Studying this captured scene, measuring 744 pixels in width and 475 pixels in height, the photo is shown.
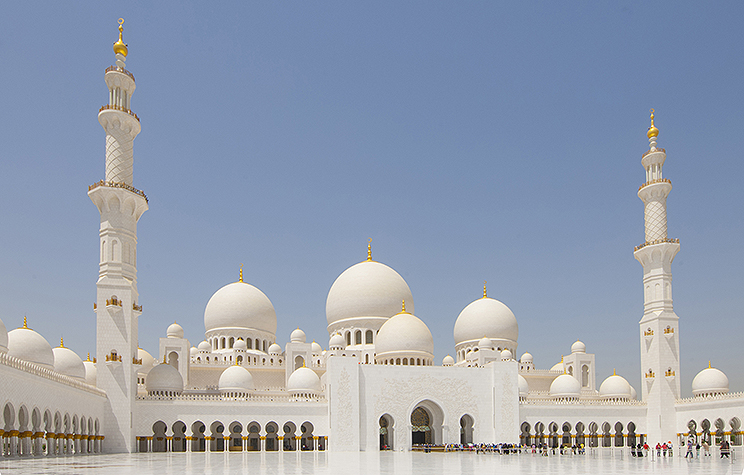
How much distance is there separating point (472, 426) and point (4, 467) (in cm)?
2130

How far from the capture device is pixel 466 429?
104 feet

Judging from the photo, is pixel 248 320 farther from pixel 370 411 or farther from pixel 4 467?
pixel 4 467

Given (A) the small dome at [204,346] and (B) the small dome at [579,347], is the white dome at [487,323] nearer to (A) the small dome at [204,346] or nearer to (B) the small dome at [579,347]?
(B) the small dome at [579,347]

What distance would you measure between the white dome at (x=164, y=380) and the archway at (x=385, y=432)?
29.6ft

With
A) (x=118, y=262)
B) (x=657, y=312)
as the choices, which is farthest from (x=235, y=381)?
(x=657, y=312)

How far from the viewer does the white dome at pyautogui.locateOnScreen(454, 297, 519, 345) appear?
127 feet

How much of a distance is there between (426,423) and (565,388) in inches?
306

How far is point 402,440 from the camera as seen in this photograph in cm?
2997

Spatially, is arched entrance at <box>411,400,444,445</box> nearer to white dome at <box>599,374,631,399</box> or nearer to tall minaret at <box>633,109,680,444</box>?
white dome at <box>599,374,631,399</box>

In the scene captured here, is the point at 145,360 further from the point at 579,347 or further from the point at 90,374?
the point at 579,347

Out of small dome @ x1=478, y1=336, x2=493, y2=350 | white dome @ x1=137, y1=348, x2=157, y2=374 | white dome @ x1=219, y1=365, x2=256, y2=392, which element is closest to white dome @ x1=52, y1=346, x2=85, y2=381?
white dome @ x1=137, y1=348, x2=157, y2=374

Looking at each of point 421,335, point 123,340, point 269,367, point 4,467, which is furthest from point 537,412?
point 4,467

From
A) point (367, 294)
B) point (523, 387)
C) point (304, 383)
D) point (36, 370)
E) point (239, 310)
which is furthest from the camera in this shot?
point (367, 294)

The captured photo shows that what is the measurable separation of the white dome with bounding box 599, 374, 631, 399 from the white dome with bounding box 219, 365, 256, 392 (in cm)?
1774
